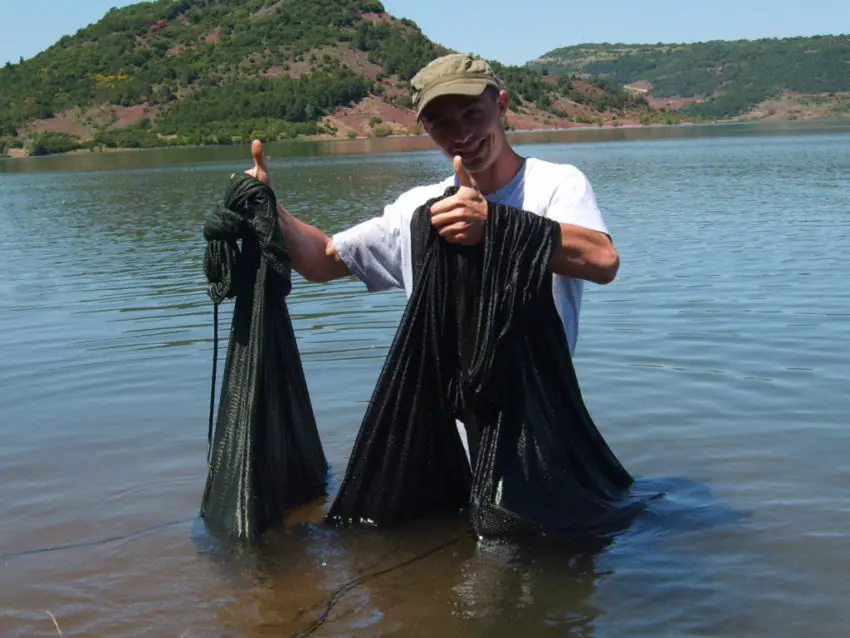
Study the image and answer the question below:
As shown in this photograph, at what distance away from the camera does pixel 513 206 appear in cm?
410

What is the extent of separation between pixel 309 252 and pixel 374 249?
1.09ft

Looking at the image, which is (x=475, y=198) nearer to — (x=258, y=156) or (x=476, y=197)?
(x=476, y=197)

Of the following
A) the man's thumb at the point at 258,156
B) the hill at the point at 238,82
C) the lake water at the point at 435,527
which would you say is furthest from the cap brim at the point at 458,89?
the hill at the point at 238,82

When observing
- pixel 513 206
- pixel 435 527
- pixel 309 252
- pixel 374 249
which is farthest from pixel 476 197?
pixel 435 527

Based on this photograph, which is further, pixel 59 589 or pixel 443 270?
pixel 59 589

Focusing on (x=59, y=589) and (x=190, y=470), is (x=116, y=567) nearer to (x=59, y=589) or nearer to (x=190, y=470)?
(x=59, y=589)

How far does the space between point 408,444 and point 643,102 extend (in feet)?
566

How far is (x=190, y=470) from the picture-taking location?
20.8 feet

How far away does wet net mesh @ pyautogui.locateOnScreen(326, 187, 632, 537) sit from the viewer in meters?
4.02

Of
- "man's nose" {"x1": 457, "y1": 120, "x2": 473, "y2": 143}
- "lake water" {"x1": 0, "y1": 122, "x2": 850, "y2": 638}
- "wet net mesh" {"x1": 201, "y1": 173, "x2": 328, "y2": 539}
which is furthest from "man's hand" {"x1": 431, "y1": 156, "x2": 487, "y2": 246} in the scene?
"lake water" {"x1": 0, "y1": 122, "x2": 850, "y2": 638}

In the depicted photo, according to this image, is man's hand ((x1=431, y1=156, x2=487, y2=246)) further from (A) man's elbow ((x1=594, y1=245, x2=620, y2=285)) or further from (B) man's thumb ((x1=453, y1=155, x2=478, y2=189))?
(A) man's elbow ((x1=594, y1=245, x2=620, y2=285))

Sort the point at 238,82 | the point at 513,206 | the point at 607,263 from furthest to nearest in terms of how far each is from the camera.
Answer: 1. the point at 238,82
2. the point at 513,206
3. the point at 607,263

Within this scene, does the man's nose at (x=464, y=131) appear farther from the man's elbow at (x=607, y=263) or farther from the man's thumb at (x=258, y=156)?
the man's thumb at (x=258, y=156)

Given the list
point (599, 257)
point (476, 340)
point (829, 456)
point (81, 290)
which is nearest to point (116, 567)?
point (476, 340)
